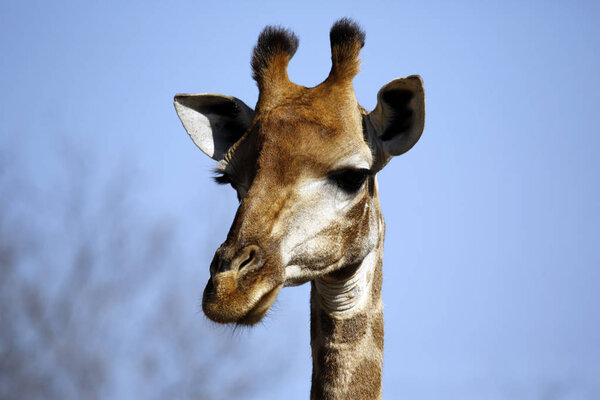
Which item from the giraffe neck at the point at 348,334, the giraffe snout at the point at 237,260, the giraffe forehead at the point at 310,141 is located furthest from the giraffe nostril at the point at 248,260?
the giraffe neck at the point at 348,334

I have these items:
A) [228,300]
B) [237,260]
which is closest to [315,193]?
[237,260]

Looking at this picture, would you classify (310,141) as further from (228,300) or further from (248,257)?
(228,300)

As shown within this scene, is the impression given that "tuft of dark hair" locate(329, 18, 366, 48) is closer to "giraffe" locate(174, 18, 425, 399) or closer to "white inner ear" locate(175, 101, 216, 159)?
"giraffe" locate(174, 18, 425, 399)

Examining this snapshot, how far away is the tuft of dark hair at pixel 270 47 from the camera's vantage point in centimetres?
741

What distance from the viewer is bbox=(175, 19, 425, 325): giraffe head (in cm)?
577

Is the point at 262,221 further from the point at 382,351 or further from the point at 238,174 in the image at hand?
the point at 382,351

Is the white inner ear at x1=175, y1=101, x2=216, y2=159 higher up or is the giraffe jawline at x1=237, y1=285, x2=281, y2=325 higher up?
the white inner ear at x1=175, y1=101, x2=216, y2=159

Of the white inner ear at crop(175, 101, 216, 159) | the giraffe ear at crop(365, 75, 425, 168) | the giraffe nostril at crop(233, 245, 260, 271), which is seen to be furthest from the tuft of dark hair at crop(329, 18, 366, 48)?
the giraffe nostril at crop(233, 245, 260, 271)

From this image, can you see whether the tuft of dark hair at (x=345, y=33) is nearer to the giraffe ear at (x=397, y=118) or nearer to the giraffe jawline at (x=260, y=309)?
the giraffe ear at (x=397, y=118)

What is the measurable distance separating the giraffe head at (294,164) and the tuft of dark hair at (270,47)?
0.03 ft

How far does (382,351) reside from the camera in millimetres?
7105

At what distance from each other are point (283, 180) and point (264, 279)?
0.83 meters
